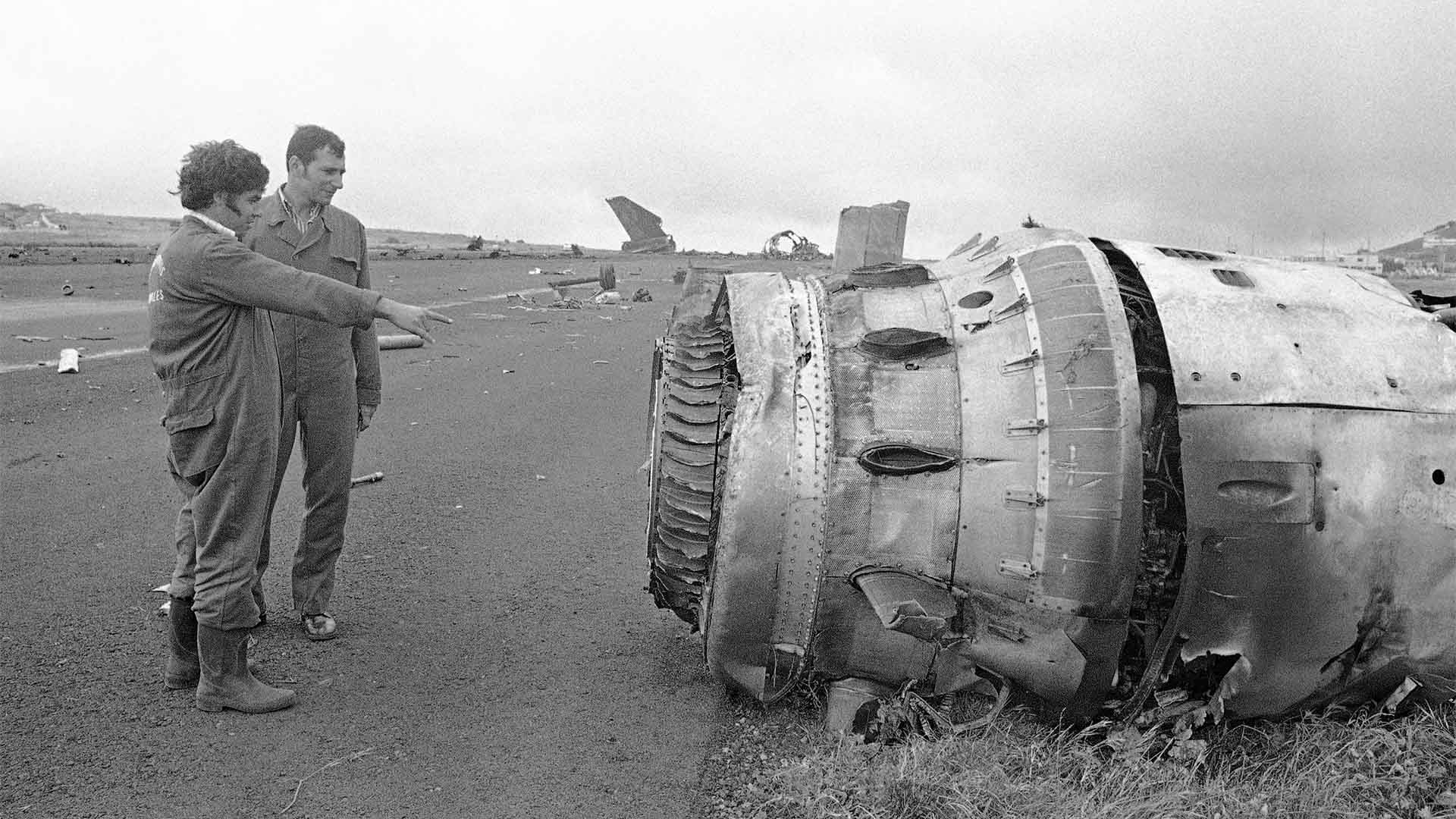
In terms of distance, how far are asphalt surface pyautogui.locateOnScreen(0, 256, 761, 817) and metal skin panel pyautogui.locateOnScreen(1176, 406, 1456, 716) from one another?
1.80m

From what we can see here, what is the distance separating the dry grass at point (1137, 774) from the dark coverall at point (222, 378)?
1.95 m

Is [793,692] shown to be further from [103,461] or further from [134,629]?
[103,461]

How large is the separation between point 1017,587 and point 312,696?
252cm

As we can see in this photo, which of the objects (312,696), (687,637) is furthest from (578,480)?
(312,696)

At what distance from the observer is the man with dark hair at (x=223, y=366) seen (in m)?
3.60

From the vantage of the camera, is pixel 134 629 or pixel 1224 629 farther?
pixel 134 629

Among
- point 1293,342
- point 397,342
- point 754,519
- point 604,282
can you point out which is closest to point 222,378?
point 754,519

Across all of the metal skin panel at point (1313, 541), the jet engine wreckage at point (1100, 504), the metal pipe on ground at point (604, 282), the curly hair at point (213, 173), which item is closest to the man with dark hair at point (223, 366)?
the curly hair at point (213, 173)

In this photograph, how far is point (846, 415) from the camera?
3711mm

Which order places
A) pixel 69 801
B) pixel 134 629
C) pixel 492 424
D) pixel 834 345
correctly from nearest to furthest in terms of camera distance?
1. pixel 69 801
2. pixel 834 345
3. pixel 134 629
4. pixel 492 424

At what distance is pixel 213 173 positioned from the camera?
3680mm

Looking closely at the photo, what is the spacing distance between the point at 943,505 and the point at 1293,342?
131cm

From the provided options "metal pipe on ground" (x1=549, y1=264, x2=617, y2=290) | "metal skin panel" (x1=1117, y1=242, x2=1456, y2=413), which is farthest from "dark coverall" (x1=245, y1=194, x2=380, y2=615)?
"metal pipe on ground" (x1=549, y1=264, x2=617, y2=290)

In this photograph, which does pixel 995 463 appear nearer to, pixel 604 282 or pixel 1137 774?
pixel 1137 774
